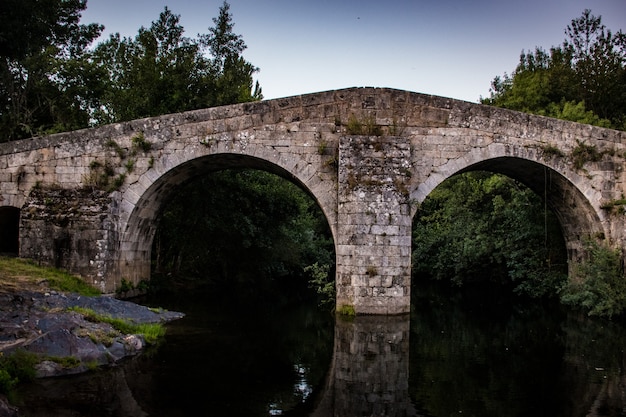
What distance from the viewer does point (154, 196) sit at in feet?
50.2

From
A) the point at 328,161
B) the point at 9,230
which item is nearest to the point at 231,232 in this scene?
the point at 9,230

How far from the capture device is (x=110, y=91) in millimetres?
21672

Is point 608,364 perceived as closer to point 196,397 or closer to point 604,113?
point 196,397

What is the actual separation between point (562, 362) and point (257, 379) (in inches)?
176

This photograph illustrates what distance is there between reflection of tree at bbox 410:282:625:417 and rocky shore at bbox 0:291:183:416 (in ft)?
12.9

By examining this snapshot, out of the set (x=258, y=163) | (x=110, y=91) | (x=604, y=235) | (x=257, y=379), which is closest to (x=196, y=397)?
(x=257, y=379)

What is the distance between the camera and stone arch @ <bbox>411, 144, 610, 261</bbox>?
549 inches

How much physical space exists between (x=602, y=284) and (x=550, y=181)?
306 centimetres

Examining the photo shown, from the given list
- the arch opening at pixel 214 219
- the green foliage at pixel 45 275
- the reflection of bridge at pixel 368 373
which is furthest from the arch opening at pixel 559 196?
the green foliage at pixel 45 275

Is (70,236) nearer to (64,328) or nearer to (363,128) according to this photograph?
(64,328)

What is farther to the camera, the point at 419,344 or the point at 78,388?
the point at 419,344

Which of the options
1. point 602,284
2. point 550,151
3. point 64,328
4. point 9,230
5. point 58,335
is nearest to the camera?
point 58,335

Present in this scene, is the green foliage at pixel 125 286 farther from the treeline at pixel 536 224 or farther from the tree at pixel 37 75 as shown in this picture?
the treeline at pixel 536 224

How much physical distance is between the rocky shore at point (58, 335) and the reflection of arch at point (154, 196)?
169 inches
